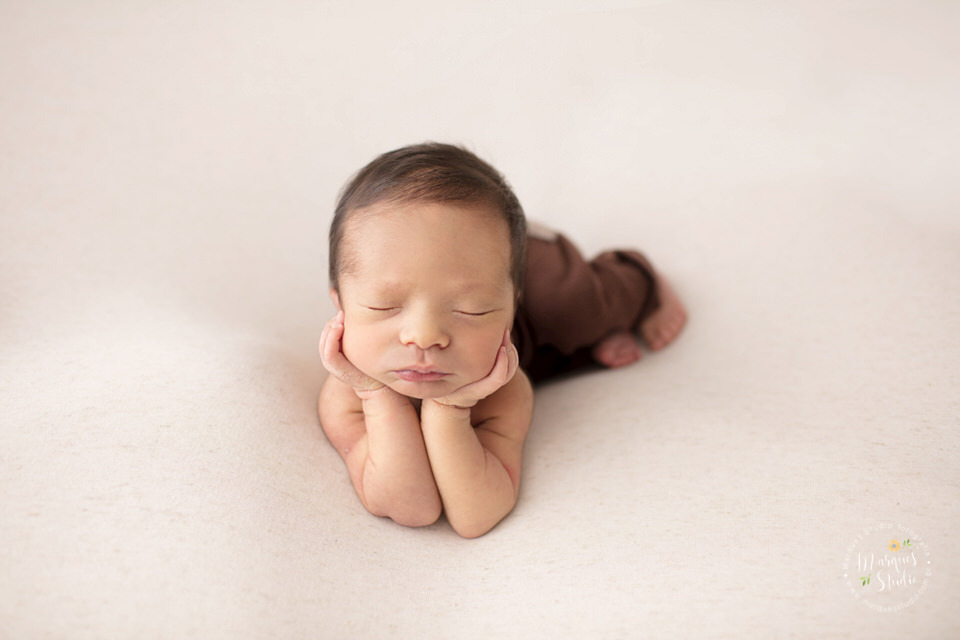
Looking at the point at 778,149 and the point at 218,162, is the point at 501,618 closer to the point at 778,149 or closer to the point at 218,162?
the point at 218,162

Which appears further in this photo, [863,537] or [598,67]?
[598,67]

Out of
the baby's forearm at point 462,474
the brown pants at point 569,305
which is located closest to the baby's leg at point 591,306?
the brown pants at point 569,305

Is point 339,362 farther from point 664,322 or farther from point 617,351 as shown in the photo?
point 664,322

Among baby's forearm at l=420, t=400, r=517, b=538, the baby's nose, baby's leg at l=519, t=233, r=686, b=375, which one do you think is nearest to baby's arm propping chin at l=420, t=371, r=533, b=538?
baby's forearm at l=420, t=400, r=517, b=538

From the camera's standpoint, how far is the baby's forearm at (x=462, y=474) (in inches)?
38.4

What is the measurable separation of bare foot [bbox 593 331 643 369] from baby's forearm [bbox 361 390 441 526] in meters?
0.55

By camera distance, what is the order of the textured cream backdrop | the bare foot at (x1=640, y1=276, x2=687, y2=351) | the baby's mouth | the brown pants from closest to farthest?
1. the textured cream backdrop
2. the baby's mouth
3. the brown pants
4. the bare foot at (x1=640, y1=276, x2=687, y2=351)

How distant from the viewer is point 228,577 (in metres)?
0.79

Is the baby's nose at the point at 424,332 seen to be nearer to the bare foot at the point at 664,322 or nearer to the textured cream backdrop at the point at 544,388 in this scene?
the textured cream backdrop at the point at 544,388

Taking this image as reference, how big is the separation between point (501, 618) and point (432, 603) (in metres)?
0.09

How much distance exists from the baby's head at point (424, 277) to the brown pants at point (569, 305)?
35 cm

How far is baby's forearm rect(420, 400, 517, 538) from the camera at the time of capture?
0.97 m

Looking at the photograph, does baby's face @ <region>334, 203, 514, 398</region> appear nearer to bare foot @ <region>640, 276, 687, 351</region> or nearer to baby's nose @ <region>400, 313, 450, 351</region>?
baby's nose @ <region>400, 313, 450, 351</region>

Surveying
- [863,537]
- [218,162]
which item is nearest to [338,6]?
[218,162]
